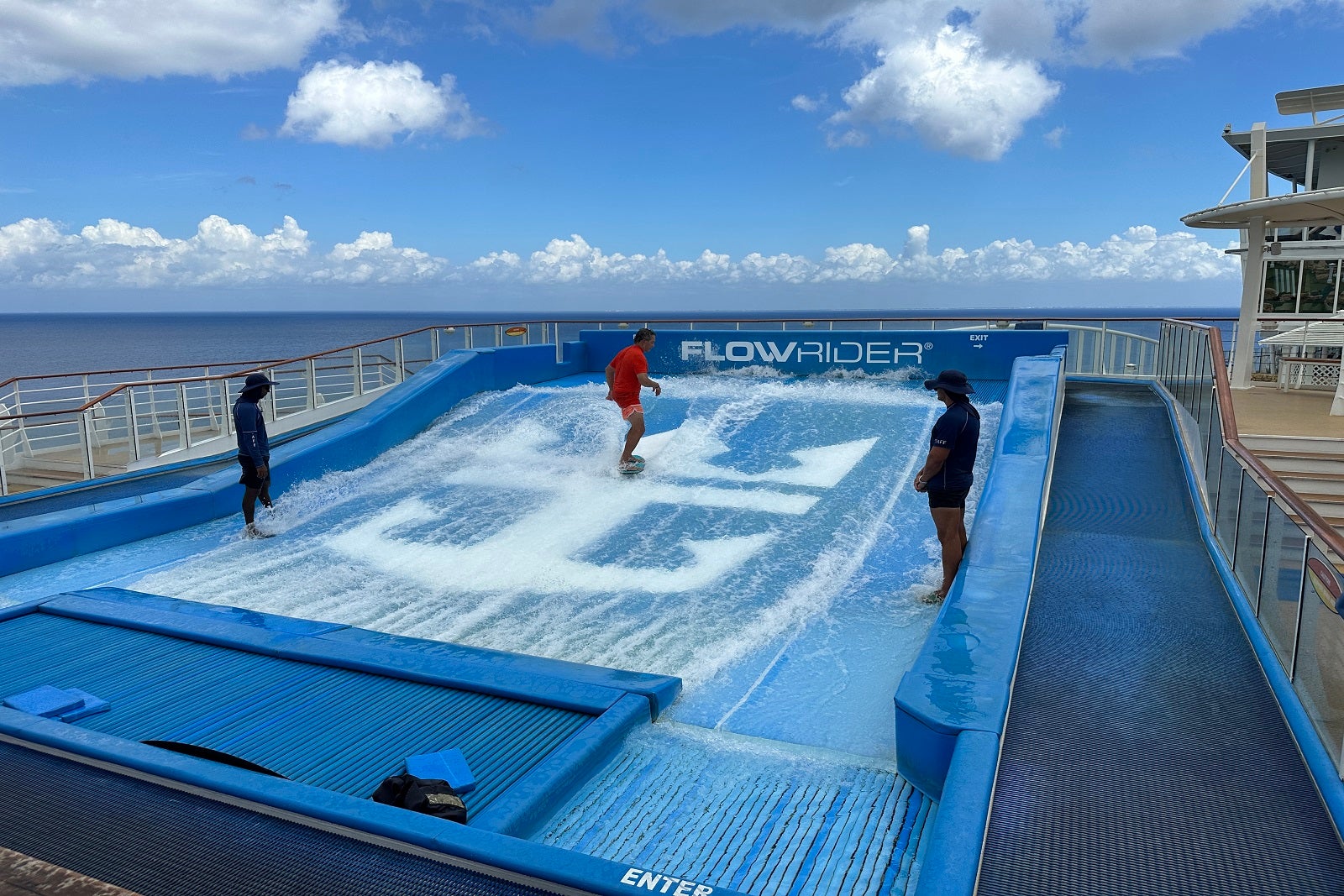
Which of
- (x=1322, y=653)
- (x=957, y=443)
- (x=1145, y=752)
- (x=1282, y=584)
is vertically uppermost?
(x=957, y=443)

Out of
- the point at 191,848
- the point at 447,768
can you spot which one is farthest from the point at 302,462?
the point at 191,848

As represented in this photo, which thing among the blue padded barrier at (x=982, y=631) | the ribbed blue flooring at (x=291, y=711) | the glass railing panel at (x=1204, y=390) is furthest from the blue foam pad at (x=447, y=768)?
the glass railing panel at (x=1204, y=390)

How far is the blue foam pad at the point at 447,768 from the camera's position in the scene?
3881mm

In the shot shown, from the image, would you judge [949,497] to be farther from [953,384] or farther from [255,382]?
[255,382]

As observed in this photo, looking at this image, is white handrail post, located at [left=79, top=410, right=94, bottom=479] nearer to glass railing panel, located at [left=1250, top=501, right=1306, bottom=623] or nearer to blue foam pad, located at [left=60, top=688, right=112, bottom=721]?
blue foam pad, located at [left=60, top=688, right=112, bottom=721]

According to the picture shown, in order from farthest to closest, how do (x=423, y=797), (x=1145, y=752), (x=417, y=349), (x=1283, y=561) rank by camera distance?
(x=417, y=349), (x=1283, y=561), (x=1145, y=752), (x=423, y=797)

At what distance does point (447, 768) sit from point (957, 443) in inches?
156

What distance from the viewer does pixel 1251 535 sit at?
577cm

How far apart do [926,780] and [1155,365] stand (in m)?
12.0

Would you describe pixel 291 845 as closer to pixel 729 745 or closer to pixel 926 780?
pixel 729 745

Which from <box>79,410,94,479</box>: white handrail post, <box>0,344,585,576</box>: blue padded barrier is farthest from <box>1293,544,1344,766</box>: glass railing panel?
<box>79,410,94,479</box>: white handrail post

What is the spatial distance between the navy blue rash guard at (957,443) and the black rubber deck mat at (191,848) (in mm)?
4251

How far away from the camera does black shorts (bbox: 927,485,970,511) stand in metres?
6.18

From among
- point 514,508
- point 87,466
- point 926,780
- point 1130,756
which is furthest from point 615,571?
point 87,466
